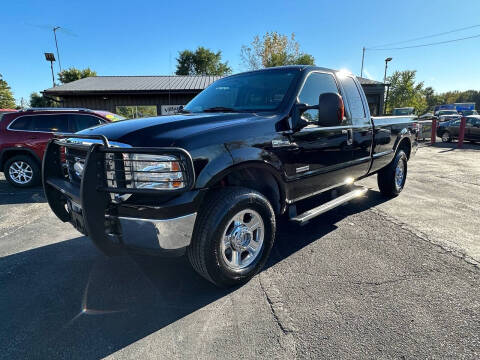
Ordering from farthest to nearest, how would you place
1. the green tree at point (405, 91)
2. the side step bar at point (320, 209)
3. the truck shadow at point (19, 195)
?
1. the green tree at point (405, 91)
2. the truck shadow at point (19, 195)
3. the side step bar at point (320, 209)

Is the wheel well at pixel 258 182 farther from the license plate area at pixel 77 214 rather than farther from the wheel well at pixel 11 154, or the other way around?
the wheel well at pixel 11 154

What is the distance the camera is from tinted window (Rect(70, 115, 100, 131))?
6895mm

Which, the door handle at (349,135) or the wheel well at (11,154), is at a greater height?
the door handle at (349,135)

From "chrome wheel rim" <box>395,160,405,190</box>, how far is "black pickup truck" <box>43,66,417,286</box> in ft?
6.38

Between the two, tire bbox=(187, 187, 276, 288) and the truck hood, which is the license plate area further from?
tire bbox=(187, 187, 276, 288)

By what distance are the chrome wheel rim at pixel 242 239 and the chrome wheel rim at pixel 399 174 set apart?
3814 mm

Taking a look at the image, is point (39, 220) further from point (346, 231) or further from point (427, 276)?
point (427, 276)

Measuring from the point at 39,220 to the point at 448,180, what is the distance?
857cm

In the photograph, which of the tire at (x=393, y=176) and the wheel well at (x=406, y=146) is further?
the wheel well at (x=406, y=146)

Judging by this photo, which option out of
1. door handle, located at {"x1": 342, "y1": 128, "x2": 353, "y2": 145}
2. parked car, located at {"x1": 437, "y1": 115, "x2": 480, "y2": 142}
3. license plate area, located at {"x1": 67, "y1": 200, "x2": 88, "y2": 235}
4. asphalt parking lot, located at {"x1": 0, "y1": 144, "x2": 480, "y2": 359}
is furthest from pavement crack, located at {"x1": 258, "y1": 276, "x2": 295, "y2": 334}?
parked car, located at {"x1": 437, "y1": 115, "x2": 480, "y2": 142}

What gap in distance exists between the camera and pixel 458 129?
1614 cm

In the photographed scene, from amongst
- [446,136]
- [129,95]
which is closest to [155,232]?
[129,95]

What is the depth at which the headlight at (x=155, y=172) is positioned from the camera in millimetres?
1982

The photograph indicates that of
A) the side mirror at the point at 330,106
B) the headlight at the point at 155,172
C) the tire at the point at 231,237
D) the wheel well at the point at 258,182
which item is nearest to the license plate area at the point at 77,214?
the headlight at the point at 155,172
